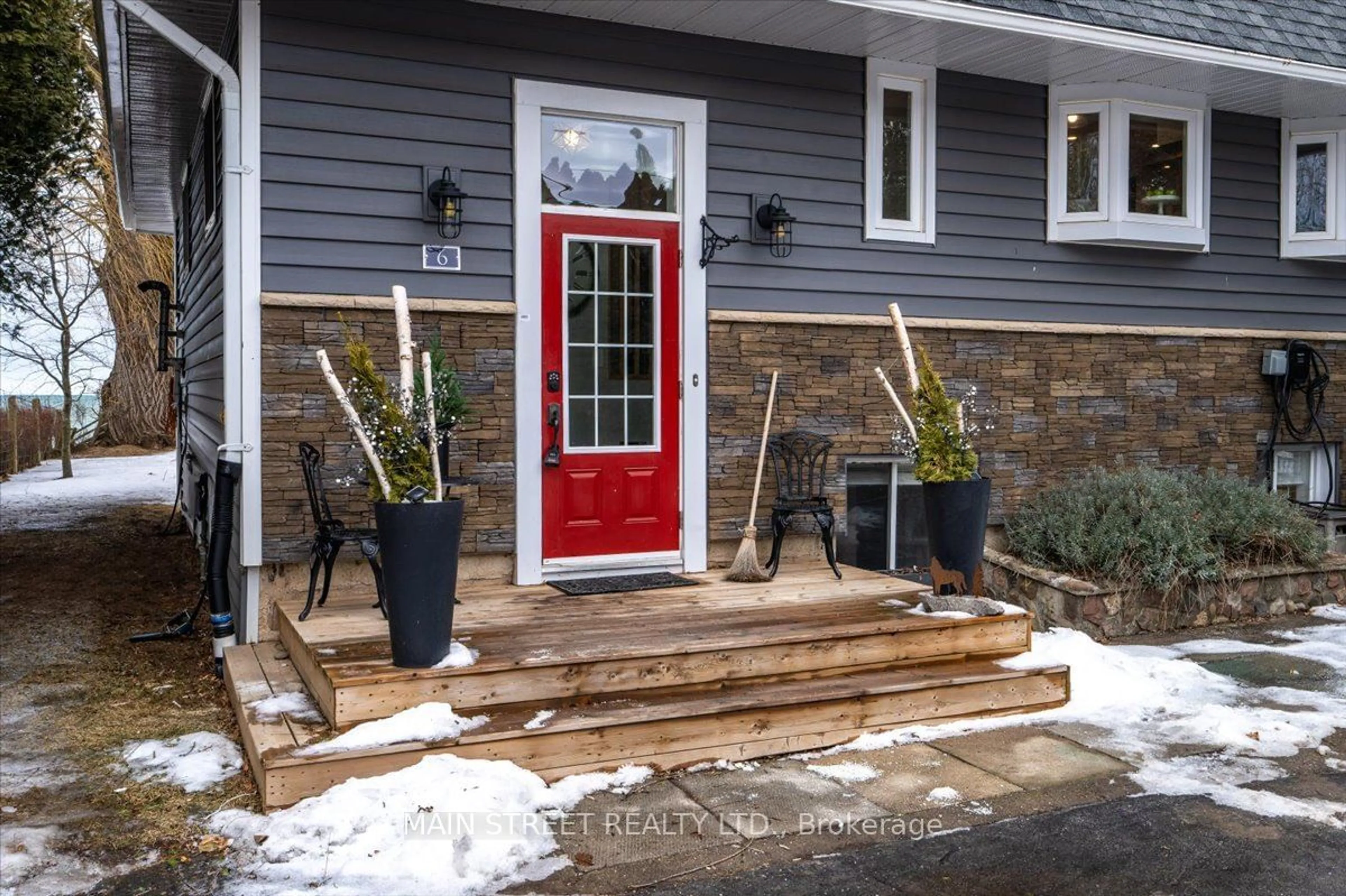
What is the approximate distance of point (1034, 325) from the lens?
711 cm

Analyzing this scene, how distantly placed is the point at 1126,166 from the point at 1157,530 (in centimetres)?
243

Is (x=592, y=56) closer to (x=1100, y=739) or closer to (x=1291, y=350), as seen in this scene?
(x=1100, y=739)

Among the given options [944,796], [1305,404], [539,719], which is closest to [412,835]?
[539,719]

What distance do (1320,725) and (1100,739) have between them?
954 mm

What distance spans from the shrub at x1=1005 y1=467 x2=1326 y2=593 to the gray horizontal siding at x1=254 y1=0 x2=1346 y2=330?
1198mm

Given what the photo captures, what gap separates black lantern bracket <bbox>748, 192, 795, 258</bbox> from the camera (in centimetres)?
624

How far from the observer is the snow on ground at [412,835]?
3.06 m

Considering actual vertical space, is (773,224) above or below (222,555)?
above

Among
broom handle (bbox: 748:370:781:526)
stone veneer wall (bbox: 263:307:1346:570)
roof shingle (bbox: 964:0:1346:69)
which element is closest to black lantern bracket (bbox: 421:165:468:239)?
stone veneer wall (bbox: 263:307:1346:570)

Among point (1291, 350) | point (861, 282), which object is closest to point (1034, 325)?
point (861, 282)

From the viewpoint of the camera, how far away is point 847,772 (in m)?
4.02

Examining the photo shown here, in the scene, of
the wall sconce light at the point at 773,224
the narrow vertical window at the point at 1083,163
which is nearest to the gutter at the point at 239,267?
the wall sconce light at the point at 773,224

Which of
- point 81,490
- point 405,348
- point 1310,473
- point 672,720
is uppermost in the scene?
point 405,348

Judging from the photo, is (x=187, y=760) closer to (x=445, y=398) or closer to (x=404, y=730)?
(x=404, y=730)
